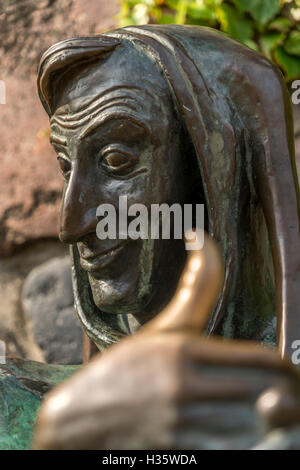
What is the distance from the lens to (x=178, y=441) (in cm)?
53

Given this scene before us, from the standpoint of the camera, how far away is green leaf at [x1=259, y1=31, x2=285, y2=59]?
5.68 feet

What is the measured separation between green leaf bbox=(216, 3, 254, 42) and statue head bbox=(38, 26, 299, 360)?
61 centimetres

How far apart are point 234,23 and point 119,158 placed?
0.75m

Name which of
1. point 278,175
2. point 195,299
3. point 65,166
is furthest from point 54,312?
point 195,299

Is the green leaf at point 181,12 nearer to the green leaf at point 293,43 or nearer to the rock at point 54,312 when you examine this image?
the green leaf at point 293,43

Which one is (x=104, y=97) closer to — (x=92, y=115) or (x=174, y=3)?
(x=92, y=115)

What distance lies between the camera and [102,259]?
1.11m

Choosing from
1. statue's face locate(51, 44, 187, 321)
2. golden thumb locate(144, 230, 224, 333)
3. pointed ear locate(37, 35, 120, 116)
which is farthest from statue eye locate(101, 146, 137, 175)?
golden thumb locate(144, 230, 224, 333)

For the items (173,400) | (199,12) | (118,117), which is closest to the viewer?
(173,400)

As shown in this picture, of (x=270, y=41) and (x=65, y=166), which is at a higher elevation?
(x=270, y=41)

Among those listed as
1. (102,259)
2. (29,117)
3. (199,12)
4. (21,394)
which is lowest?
(21,394)

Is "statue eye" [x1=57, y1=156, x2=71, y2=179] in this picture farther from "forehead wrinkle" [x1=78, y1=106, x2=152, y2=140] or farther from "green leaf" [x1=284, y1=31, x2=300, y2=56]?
"green leaf" [x1=284, y1=31, x2=300, y2=56]

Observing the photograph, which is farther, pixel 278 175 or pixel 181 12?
pixel 181 12

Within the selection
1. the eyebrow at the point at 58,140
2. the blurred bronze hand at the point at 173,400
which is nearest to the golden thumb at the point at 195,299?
the blurred bronze hand at the point at 173,400
